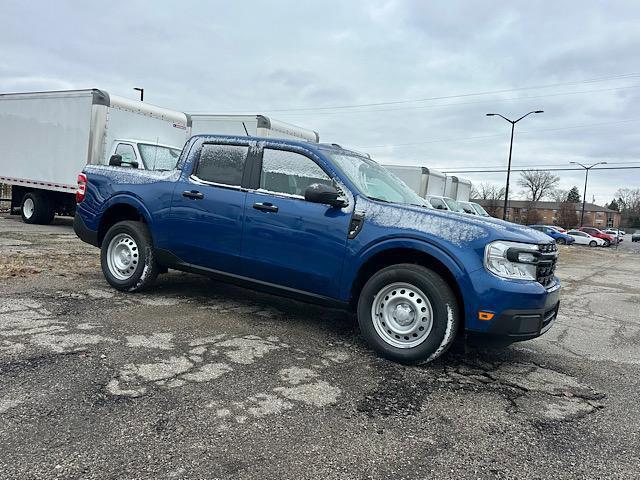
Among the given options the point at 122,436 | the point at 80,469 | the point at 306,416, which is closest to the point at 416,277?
the point at 306,416

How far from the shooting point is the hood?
397 cm

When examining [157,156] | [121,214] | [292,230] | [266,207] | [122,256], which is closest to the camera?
[292,230]

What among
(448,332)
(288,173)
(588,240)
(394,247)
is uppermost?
(588,240)

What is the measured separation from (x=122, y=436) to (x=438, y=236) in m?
2.67

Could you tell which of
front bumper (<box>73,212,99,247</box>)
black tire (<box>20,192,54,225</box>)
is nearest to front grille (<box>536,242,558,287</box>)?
front bumper (<box>73,212,99,247</box>)

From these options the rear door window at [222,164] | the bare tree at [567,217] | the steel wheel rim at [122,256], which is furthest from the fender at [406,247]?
the bare tree at [567,217]

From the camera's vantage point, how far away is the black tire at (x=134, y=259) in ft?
18.7

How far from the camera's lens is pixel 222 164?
209 inches

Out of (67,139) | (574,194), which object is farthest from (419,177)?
(574,194)

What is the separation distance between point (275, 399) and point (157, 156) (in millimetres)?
9720

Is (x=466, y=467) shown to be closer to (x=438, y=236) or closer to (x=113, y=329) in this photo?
(x=438, y=236)

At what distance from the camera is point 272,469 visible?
8.24ft

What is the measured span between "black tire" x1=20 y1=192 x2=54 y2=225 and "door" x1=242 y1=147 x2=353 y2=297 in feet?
37.6

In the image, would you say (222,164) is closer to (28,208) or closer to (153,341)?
(153,341)
